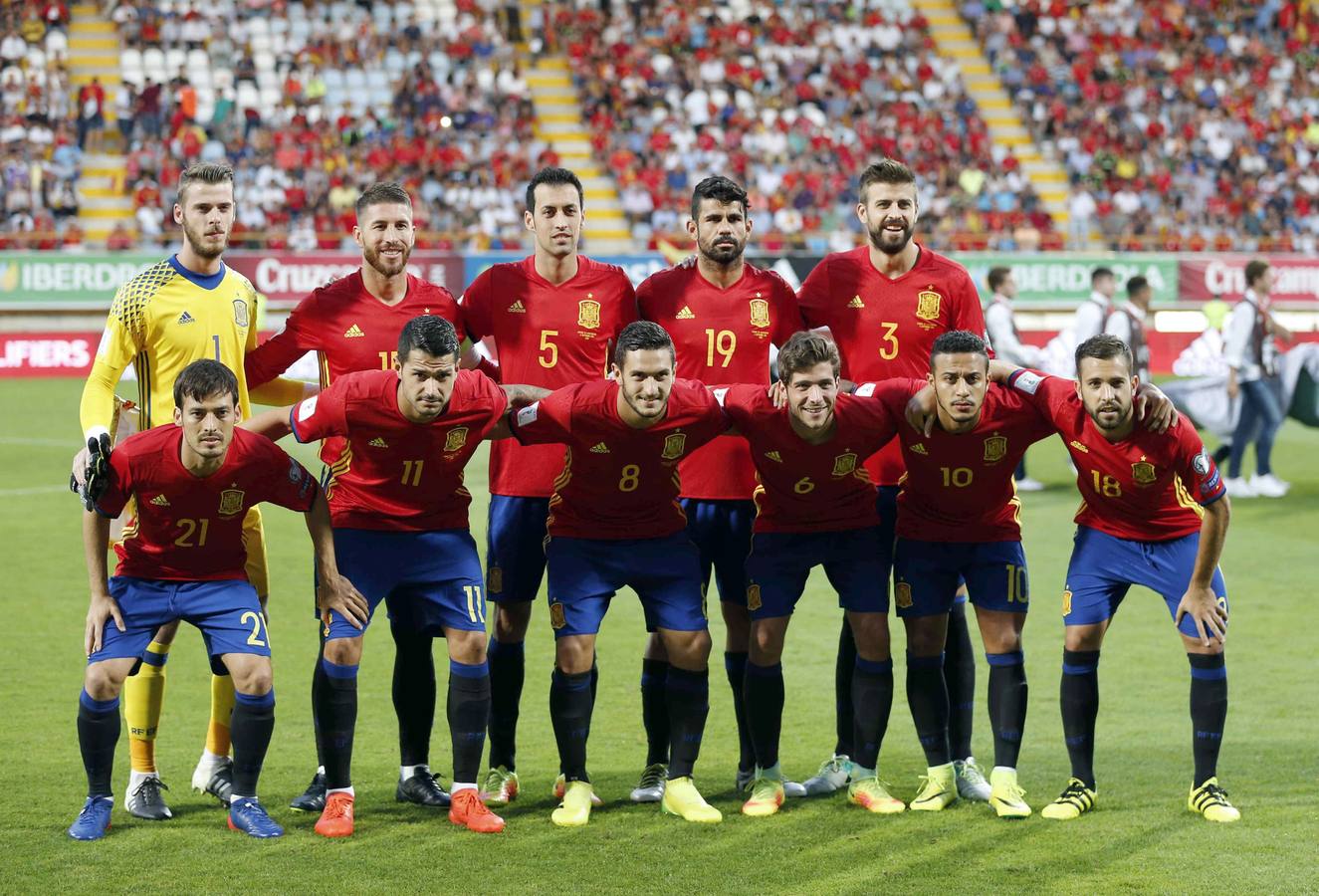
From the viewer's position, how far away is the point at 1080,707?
636cm

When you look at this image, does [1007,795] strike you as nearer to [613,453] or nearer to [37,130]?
[613,453]

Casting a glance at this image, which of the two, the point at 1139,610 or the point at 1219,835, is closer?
the point at 1219,835

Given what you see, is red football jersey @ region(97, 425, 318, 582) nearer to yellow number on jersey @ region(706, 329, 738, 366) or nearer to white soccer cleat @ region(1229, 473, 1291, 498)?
yellow number on jersey @ region(706, 329, 738, 366)

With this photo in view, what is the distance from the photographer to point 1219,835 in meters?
5.99

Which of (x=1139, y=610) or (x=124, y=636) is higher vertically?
(x=124, y=636)

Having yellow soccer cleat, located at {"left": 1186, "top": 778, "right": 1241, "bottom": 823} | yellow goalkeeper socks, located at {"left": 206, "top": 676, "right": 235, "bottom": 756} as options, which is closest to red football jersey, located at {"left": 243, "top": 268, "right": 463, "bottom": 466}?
yellow goalkeeper socks, located at {"left": 206, "top": 676, "right": 235, "bottom": 756}

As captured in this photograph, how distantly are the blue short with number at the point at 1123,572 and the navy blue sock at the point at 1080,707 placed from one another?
161 millimetres

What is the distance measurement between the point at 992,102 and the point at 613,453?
3062cm

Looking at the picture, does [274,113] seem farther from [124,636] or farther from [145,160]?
[124,636]

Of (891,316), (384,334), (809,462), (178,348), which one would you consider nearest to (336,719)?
(384,334)

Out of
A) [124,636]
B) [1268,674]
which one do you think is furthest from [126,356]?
[1268,674]

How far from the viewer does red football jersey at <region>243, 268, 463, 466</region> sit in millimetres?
6586

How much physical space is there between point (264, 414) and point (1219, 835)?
3.95 meters

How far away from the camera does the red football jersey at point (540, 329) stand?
22.1 feet
